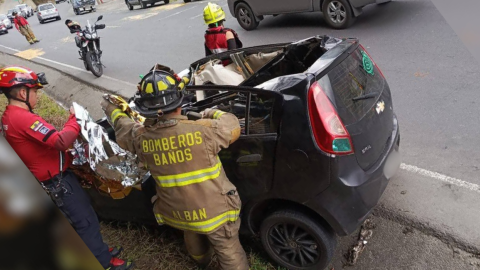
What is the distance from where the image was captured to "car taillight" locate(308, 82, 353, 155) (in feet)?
8.07

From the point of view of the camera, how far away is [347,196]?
2.54 metres

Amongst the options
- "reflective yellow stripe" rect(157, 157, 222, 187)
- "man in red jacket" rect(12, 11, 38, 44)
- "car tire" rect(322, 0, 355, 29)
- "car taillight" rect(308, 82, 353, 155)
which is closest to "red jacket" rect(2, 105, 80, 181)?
"reflective yellow stripe" rect(157, 157, 222, 187)

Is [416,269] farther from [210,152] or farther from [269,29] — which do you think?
[269,29]

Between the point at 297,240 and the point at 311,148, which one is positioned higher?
the point at 311,148

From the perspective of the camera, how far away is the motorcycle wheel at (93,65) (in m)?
9.11

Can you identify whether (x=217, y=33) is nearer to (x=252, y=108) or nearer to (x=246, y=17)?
(x=252, y=108)

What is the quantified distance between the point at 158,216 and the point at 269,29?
7.81 metres

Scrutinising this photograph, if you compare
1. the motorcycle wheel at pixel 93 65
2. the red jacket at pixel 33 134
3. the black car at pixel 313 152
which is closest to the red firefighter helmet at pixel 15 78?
the red jacket at pixel 33 134

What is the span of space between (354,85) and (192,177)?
133 cm

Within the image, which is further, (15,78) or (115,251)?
(115,251)

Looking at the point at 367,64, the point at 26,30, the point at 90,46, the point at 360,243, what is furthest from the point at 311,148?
the point at 26,30

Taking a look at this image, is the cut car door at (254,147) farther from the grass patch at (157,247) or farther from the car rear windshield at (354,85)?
the grass patch at (157,247)

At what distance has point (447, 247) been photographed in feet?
9.57

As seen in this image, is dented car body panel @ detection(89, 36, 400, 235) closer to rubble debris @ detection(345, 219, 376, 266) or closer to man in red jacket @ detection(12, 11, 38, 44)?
rubble debris @ detection(345, 219, 376, 266)
